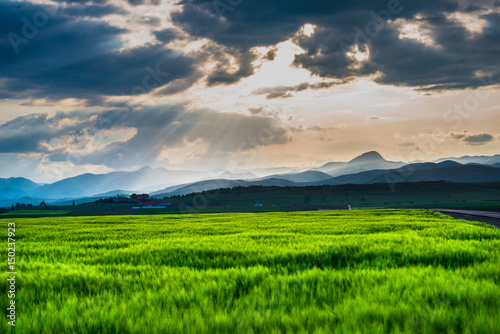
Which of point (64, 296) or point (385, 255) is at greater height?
point (64, 296)

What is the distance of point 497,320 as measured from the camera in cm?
341

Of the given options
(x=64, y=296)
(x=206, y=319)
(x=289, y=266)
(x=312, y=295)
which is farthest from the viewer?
(x=289, y=266)

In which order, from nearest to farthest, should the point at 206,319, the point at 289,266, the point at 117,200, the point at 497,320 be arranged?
the point at 497,320 → the point at 206,319 → the point at 289,266 → the point at 117,200

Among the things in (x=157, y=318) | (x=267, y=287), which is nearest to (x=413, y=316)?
(x=267, y=287)

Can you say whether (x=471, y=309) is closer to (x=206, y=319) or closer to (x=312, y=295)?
(x=312, y=295)

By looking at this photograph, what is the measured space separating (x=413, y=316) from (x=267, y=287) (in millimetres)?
2217

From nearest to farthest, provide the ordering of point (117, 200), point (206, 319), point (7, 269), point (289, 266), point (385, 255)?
point (206, 319) < point (289, 266) < point (7, 269) < point (385, 255) < point (117, 200)

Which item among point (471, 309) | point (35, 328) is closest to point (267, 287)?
point (471, 309)

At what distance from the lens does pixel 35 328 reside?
11.7ft

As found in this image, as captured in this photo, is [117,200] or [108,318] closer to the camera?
[108,318]

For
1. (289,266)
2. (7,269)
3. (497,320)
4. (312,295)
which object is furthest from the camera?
(7,269)

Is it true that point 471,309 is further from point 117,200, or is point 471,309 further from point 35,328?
point 117,200

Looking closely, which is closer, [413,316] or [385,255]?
[413,316]

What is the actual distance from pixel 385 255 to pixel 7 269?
383 inches
